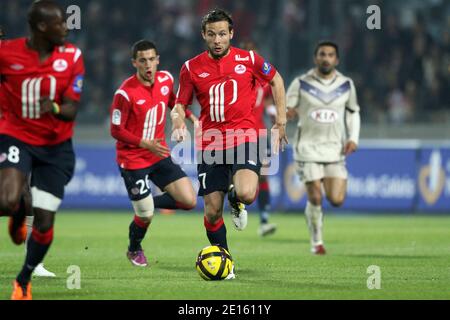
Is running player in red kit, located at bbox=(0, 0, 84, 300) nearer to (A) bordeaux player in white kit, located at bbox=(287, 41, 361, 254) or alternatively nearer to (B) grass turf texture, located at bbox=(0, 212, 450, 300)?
(B) grass turf texture, located at bbox=(0, 212, 450, 300)

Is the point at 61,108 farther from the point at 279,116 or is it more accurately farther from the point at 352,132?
the point at 352,132

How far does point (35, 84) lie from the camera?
7945 mm

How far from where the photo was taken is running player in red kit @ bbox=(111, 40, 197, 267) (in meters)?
10.9

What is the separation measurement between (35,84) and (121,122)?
2.85 meters

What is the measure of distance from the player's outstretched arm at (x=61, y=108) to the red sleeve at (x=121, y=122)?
2.51 m

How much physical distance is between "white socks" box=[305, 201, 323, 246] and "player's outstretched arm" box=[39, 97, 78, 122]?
5124 millimetres

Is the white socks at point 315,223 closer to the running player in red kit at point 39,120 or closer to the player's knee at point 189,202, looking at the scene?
the player's knee at point 189,202

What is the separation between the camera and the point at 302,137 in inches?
512

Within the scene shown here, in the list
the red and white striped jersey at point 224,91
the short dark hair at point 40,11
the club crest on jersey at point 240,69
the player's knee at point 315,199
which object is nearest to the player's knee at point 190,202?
the red and white striped jersey at point 224,91

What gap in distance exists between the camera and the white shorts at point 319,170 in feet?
41.7

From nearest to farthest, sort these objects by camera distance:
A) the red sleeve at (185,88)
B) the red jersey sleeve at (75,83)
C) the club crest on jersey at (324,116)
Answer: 1. the red jersey sleeve at (75,83)
2. the red sleeve at (185,88)
3. the club crest on jersey at (324,116)

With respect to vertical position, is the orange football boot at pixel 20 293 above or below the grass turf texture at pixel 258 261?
above

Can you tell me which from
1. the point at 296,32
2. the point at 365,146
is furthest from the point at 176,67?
the point at 365,146
